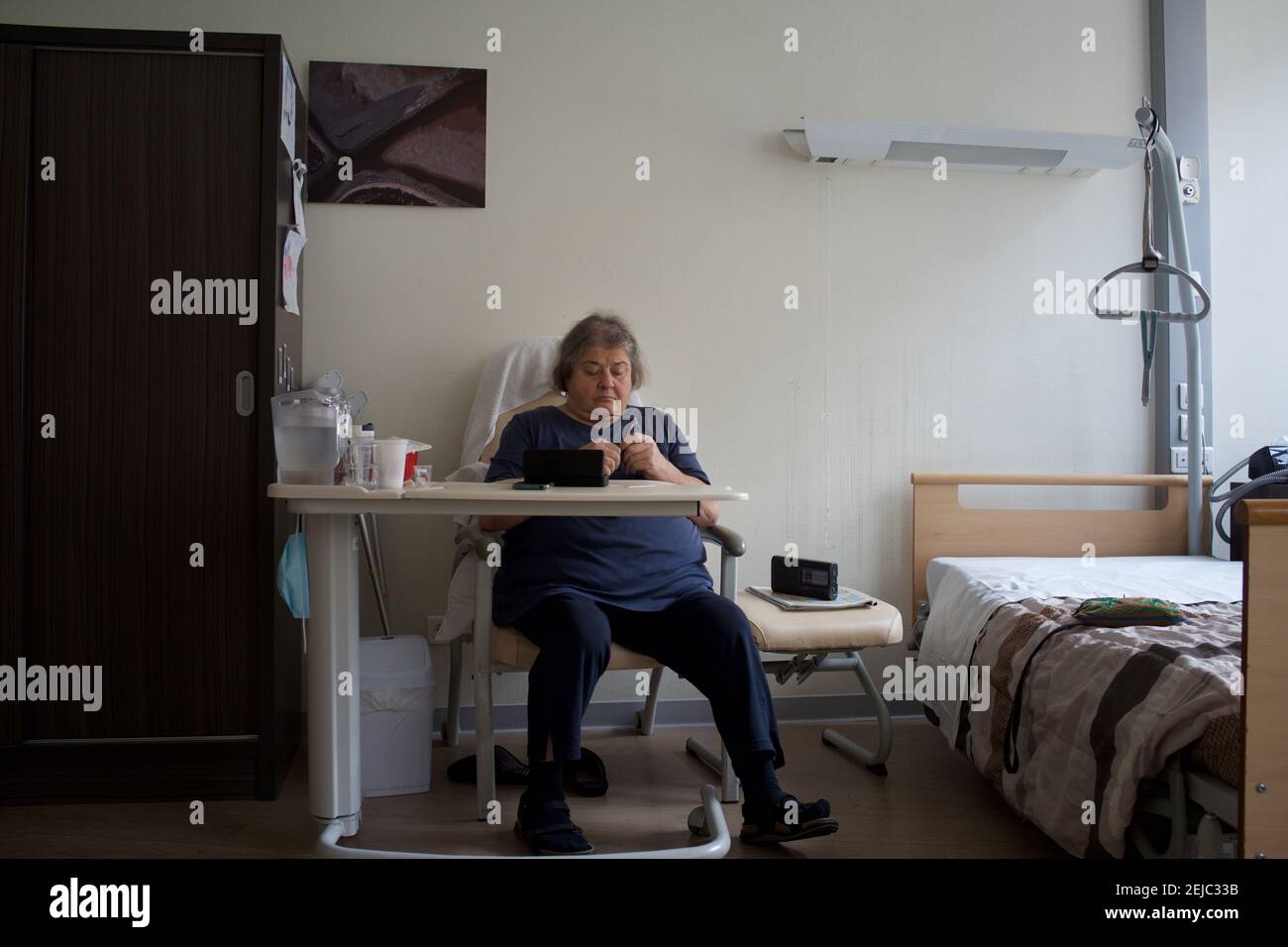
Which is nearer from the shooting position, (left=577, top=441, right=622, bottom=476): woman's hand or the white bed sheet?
(left=577, top=441, right=622, bottom=476): woman's hand

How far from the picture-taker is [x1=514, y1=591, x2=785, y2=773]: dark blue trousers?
2012 mm

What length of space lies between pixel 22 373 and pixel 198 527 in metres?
0.53

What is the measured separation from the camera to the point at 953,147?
297 centimetres

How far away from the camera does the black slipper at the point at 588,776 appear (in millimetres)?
2420

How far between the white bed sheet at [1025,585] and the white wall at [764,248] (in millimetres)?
394

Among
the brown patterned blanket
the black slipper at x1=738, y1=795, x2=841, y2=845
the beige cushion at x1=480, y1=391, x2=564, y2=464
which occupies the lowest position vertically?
the black slipper at x1=738, y1=795, x2=841, y2=845

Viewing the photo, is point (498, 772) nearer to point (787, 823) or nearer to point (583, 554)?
point (583, 554)

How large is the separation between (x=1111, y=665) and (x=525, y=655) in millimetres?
1141

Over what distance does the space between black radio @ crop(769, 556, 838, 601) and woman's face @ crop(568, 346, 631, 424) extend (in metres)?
0.63

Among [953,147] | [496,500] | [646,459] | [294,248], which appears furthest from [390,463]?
[953,147]

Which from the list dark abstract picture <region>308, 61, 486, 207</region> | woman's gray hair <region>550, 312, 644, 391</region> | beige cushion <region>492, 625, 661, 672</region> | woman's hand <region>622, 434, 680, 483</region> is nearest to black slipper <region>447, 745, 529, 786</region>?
beige cushion <region>492, 625, 661, 672</region>

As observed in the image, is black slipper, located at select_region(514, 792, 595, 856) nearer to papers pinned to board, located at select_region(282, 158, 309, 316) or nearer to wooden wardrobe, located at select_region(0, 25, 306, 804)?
wooden wardrobe, located at select_region(0, 25, 306, 804)
